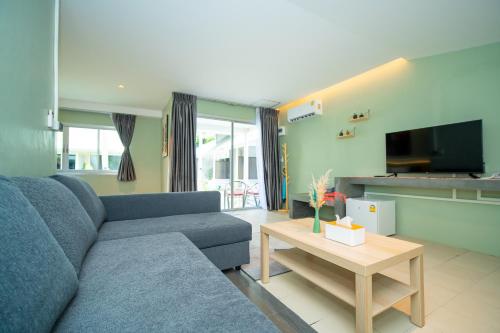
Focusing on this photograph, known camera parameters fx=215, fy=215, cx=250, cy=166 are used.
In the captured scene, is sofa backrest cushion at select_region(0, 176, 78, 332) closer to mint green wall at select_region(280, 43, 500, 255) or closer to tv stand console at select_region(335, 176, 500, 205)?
tv stand console at select_region(335, 176, 500, 205)

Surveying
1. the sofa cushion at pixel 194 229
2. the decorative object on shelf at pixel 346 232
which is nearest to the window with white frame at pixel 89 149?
the sofa cushion at pixel 194 229

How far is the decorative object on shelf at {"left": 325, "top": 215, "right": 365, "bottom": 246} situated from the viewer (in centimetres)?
127

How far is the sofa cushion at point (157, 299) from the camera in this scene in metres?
0.60

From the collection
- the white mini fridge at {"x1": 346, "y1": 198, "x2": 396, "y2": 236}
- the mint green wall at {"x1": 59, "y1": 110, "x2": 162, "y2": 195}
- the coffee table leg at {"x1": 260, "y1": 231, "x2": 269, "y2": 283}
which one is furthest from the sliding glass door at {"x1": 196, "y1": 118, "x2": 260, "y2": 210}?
the coffee table leg at {"x1": 260, "y1": 231, "x2": 269, "y2": 283}

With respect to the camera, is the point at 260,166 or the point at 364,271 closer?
the point at 364,271

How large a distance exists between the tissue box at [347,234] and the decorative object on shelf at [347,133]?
8.58ft

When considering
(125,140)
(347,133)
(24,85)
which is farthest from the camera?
(125,140)

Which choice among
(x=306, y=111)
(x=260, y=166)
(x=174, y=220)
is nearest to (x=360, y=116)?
(x=306, y=111)

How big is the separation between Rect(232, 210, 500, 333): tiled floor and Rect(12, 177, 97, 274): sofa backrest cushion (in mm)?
1218

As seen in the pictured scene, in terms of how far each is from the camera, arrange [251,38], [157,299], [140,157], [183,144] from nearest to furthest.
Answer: [157,299] → [251,38] → [183,144] → [140,157]

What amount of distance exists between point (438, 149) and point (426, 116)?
487 millimetres

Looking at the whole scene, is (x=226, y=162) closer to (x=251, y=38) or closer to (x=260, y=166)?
(x=260, y=166)

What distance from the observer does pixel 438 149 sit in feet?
8.23

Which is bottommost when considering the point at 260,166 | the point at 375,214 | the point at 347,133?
the point at 375,214
